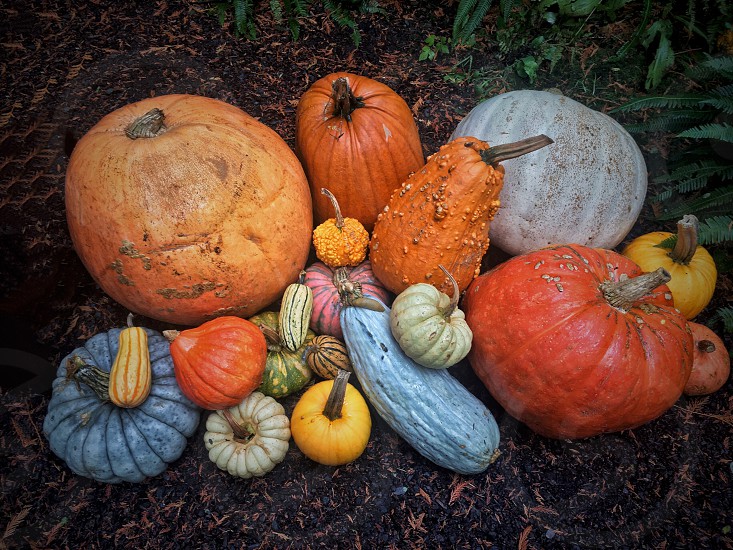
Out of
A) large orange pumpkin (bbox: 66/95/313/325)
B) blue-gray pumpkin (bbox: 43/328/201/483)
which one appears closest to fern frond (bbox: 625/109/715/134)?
large orange pumpkin (bbox: 66/95/313/325)

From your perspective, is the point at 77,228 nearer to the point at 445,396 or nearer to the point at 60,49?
the point at 60,49

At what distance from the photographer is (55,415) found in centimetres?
283

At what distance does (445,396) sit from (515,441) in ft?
2.11

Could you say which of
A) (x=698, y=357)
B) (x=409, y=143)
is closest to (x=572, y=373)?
(x=698, y=357)

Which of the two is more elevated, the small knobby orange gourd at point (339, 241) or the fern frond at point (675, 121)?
the fern frond at point (675, 121)

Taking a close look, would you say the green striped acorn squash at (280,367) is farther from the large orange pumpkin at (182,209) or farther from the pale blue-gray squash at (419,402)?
the pale blue-gray squash at (419,402)

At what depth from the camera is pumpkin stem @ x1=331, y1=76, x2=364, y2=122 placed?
301 centimetres

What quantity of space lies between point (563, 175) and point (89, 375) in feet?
10.0

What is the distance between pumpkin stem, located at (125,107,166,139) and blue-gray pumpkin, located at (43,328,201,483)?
1.27m

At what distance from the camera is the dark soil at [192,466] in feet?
9.23

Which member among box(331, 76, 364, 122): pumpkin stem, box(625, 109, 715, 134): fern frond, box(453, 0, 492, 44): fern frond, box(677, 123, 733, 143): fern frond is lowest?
box(625, 109, 715, 134): fern frond

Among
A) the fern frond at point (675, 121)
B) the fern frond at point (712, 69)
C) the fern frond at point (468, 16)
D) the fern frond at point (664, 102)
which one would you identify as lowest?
the fern frond at point (675, 121)

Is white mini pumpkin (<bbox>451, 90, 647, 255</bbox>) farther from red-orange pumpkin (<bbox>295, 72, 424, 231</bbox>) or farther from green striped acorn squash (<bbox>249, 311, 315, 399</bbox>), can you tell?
green striped acorn squash (<bbox>249, 311, 315, 399</bbox>)

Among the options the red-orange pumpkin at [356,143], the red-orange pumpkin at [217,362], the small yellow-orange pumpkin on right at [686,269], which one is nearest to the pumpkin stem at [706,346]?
the small yellow-orange pumpkin on right at [686,269]
